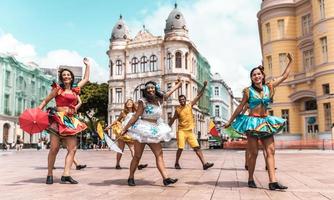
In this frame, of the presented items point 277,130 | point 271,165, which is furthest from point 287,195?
point 277,130

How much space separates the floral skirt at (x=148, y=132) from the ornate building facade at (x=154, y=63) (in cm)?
4278

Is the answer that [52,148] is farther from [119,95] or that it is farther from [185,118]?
[119,95]

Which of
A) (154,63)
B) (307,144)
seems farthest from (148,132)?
(154,63)

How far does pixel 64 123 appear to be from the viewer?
642 centimetres

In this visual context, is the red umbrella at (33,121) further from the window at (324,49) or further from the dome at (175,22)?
the dome at (175,22)

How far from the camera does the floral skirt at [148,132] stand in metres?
6.08

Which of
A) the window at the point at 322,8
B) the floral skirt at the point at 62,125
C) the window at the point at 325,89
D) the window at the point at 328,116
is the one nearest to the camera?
the floral skirt at the point at 62,125

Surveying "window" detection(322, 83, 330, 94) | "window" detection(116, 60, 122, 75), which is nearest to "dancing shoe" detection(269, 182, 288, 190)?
"window" detection(322, 83, 330, 94)

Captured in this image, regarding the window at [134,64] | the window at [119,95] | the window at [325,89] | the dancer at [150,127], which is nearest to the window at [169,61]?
the window at [134,64]

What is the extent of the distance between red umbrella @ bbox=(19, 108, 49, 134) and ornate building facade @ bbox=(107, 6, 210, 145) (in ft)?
141

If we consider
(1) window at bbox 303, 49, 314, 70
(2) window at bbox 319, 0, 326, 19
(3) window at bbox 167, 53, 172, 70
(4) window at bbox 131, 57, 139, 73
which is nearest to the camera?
(2) window at bbox 319, 0, 326, 19

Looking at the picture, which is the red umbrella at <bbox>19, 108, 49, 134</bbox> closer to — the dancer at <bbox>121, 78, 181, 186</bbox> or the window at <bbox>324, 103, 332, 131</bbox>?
the dancer at <bbox>121, 78, 181, 186</bbox>

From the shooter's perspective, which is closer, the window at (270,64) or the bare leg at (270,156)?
the bare leg at (270,156)

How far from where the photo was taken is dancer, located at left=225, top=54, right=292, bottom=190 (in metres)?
5.76
